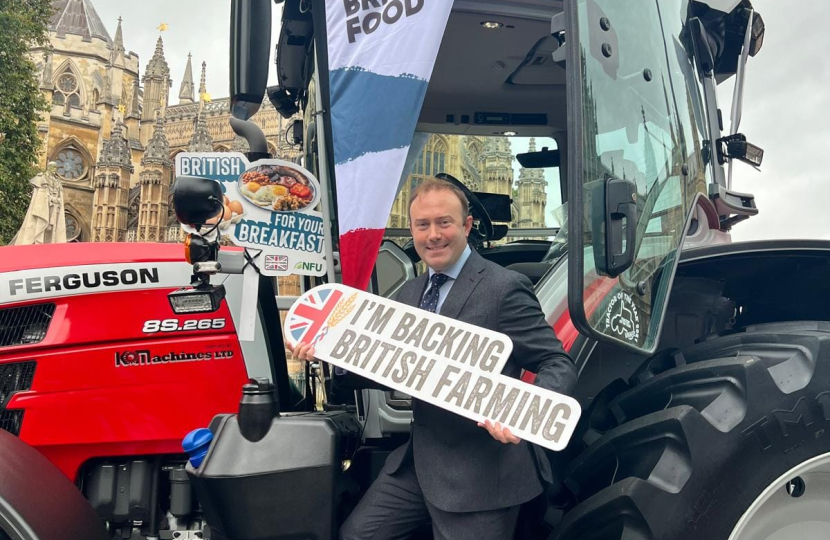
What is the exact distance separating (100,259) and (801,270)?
2.51 meters

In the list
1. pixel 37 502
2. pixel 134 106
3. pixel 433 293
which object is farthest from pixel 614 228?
pixel 134 106

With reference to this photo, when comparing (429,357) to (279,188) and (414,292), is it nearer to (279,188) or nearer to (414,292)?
(414,292)

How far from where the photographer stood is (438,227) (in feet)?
6.74

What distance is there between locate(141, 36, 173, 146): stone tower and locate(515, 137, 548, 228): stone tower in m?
65.3

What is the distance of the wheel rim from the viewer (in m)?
1.94

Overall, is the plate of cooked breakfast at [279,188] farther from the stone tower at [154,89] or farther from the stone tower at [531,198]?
the stone tower at [154,89]

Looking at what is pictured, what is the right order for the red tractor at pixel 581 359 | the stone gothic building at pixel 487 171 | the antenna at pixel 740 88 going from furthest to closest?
the stone gothic building at pixel 487 171 < the antenna at pixel 740 88 < the red tractor at pixel 581 359

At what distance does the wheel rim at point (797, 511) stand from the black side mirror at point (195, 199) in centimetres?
184

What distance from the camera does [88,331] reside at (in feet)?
8.11

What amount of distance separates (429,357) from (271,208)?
1114 millimetres

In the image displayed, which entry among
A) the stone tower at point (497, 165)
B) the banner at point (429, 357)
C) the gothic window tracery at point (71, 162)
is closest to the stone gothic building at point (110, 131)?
the gothic window tracery at point (71, 162)

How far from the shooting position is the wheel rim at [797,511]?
194 centimetres

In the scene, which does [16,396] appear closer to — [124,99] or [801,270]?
[801,270]

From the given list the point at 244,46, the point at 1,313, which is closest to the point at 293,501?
the point at 1,313
